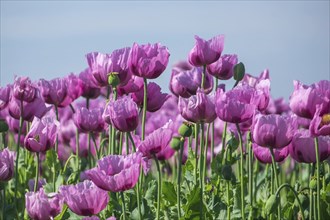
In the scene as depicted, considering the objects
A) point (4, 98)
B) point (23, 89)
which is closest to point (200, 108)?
point (23, 89)

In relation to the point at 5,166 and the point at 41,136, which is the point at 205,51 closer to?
the point at 41,136

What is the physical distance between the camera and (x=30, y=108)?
3.13m

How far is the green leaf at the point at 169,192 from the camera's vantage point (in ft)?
8.75

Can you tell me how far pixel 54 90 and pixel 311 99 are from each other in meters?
1.26

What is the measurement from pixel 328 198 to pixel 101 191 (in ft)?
3.12

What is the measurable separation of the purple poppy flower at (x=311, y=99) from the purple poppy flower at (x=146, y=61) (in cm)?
48

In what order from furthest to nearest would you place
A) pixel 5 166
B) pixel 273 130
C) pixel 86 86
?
1. pixel 86 86
2. pixel 5 166
3. pixel 273 130

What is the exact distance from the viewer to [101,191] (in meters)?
2.19

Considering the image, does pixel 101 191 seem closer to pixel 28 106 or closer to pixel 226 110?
pixel 226 110

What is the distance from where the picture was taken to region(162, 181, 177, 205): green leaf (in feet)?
8.75

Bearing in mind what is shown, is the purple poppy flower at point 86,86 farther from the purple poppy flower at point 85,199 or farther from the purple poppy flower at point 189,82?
the purple poppy flower at point 85,199

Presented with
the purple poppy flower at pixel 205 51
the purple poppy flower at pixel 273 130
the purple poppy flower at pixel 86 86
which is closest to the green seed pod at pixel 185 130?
the purple poppy flower at pixel 273 130

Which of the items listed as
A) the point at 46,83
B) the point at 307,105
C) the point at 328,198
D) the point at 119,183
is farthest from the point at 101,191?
the point at 46,83

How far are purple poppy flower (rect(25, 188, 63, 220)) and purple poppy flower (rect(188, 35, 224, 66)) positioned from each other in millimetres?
747
